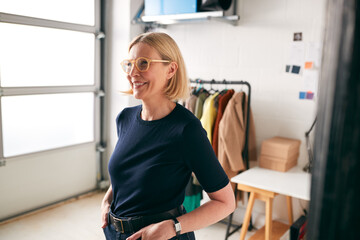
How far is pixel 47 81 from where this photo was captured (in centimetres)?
324

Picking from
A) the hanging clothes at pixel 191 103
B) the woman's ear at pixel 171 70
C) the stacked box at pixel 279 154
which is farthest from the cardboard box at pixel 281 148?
the woman's ear at pixel 171 70

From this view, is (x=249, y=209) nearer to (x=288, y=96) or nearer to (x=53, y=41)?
(x=288, y=96)

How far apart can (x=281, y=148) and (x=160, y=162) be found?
65.6 inches

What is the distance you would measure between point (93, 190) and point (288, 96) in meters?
2.45

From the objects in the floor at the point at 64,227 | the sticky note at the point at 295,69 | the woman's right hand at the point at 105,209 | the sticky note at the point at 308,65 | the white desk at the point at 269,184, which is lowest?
the floor at the point at 64,227

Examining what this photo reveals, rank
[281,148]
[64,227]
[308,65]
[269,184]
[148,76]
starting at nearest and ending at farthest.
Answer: [148,76] < [269,184] < [281,148] < [308,65] < [64,227]

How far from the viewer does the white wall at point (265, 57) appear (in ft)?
8.89

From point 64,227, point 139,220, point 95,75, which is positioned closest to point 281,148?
point 139,220

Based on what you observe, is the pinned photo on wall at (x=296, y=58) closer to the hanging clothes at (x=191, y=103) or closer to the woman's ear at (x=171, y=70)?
the hanging clothes at (x=191, y=103)

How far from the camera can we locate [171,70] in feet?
4.13

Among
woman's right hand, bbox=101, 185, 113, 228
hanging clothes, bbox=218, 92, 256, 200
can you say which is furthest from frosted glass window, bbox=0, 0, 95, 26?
woman's right hand, bbox=101, 185, 113, 228

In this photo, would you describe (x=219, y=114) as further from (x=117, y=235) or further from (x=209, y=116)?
(x=117, y=235)

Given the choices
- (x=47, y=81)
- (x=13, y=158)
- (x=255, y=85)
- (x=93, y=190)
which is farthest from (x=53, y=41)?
(x=255, y=85)

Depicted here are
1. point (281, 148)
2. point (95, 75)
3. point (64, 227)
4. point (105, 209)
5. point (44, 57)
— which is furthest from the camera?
point (95, 75)
